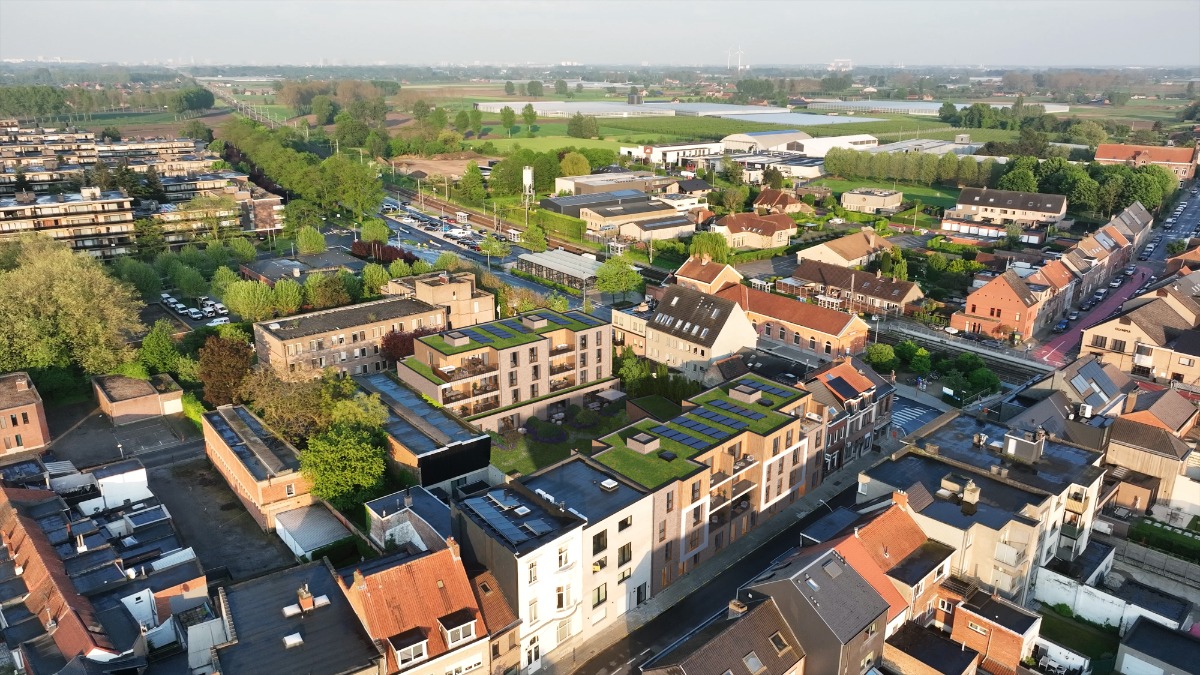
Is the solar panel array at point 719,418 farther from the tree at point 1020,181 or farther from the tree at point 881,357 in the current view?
the tree at point 1020,181

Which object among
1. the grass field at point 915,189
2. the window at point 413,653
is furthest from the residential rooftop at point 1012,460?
the grass field at point 915,189

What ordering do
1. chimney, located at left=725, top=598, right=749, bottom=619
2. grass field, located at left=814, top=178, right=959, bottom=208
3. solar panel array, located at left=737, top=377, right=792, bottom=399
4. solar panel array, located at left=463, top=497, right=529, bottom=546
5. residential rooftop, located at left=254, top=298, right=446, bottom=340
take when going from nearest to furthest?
chimney, located at left=725, top=598, right=749, bottom=619 < solar panel array, located at left=463, top=497, right=529, bottom=546 < solar panel array, located at left=737, top=377, right=792, bottom=399 < residential rooftop, located at left=254, top=298, right=446, bottom=340 < grass field, located at left=814, top=178, right=959, bottom=208

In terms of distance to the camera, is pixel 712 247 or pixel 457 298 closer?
pixel 457 298

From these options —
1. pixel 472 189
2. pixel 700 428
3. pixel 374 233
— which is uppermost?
pixel 472 189

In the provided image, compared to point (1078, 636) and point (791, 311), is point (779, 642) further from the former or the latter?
point (791, 311)

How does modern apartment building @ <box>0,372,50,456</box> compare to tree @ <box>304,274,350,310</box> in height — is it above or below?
below

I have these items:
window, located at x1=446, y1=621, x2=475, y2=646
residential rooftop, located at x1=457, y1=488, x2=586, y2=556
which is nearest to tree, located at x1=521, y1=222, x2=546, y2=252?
residential rooftop, located at x1=457, y1=488, x2=586, y2=556

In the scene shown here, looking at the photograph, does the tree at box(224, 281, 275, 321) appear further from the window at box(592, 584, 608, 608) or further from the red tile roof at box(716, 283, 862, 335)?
the window at box(592, 584, 608, 608)

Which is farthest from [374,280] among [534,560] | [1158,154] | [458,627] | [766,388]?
[1158,154]

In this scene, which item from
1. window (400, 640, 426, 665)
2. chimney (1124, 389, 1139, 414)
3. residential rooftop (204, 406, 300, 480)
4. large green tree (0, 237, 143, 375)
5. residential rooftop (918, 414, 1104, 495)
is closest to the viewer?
window (400, 640, 426, 665)
